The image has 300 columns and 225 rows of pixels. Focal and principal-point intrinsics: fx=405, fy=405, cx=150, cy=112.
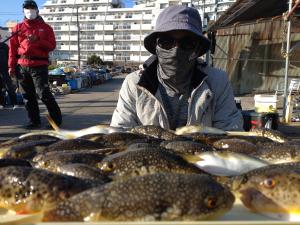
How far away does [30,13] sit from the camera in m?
8.83

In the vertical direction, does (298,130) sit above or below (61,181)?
below

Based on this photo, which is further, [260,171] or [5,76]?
[5,76]

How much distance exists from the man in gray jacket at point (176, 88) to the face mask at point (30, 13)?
18.0 feet

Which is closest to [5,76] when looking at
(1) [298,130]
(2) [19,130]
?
(2) [19,130]

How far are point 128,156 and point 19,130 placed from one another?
816 cm

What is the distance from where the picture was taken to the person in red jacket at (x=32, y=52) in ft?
28.6

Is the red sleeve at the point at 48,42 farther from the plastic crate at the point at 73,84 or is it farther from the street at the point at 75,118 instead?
the plastic crate at the point at 73,84

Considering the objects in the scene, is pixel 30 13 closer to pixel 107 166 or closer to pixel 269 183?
pixel 107 166

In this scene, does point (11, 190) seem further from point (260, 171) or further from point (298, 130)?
point (298, 130)

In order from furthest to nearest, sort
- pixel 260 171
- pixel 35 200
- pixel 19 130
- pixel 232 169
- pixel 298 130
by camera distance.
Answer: pixel 298 130
pixel 19 130
pixel 232 169
pixel 260 171
pixel 35 200

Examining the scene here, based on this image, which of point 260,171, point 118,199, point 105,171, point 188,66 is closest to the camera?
point 118,199

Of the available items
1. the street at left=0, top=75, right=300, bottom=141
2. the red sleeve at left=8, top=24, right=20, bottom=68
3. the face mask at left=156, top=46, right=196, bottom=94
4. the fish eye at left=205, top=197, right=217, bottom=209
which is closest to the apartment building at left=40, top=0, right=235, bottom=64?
the street at left=0, top=75, right=300, bottom=141

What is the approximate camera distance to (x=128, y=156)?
6.56 ft

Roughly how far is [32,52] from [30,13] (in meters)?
0.87
